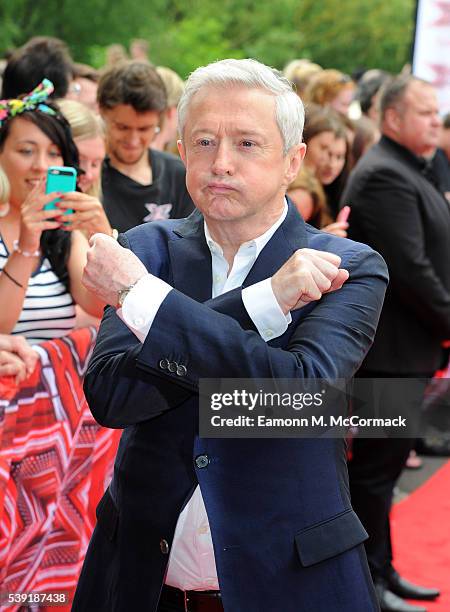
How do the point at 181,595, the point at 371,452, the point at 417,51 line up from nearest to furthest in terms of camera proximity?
the point at 181,595
the point at 371,452
the point at 417,51

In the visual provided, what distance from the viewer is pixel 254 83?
2.28 meters

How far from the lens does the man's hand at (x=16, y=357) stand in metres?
3.48

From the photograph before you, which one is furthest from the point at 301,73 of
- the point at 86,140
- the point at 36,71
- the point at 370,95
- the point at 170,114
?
the point at 86,140

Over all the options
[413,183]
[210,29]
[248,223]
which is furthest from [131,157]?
[210,29]

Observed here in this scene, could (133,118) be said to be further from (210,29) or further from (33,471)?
(210,29)

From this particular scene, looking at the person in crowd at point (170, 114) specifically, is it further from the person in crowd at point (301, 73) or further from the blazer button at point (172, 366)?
the blazer button at point (172, 366)

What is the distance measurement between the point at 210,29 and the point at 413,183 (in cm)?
2738

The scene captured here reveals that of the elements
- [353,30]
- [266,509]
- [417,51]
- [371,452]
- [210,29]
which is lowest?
[353,30]

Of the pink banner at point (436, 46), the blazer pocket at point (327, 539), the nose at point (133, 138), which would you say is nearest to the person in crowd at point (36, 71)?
the nose at point (133, 138)

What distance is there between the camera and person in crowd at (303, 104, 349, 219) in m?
5.98

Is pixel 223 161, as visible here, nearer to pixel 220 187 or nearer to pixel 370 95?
pixel 220 187

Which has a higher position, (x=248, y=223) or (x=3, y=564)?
(x=248, y=223)

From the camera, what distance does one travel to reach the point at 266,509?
7.37 feet

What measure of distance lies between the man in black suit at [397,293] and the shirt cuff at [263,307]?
301 cm
